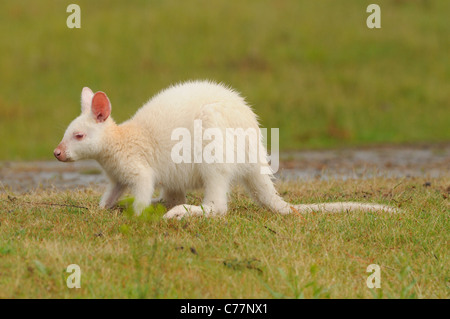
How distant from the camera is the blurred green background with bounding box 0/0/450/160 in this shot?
14.3 metres

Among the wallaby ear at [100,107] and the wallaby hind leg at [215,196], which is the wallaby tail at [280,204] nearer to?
the wallaby hind leg at [215,196]

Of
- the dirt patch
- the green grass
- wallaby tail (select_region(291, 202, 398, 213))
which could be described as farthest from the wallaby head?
the dirt patch

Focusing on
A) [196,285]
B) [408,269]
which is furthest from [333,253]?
[196,285]

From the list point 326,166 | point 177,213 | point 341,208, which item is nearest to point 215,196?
point 177,213

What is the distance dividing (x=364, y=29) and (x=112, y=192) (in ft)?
41.4

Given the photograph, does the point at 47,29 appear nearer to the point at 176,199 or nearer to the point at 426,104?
the point at 426,104

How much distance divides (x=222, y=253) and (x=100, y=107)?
1847mm

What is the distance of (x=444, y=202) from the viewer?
20.5 feet

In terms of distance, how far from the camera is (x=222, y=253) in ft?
15.0

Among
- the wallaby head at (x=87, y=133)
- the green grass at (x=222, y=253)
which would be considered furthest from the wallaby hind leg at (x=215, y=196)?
the wallaby head at (x=87, y=133)

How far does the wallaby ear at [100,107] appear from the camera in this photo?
5636mm

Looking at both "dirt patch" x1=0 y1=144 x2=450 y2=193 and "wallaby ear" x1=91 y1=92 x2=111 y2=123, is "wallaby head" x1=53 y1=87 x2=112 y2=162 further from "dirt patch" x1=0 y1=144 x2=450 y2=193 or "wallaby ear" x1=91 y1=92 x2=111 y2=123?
"dirt patch" x1=0 y1=144 x2=450 y2=193
